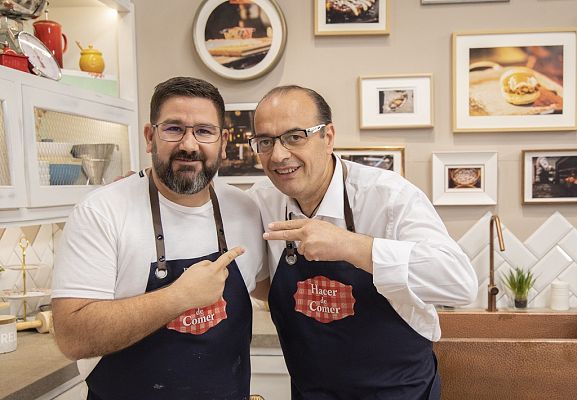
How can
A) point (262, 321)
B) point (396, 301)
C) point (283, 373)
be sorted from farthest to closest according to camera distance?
point (262, 321), point (283, 373), point (396, 301)

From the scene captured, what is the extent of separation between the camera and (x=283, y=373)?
2309 millimetres

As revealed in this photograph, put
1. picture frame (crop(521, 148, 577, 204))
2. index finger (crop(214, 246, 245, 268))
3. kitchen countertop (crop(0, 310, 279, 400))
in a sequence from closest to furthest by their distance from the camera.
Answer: index finger (crop(214, 246, 245, 268))
kitchen countertop (crop(0, 310, 279, 400))
picture frame (crop(521, 148, 577, 204))

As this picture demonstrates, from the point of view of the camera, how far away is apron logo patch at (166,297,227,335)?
147 centimetres

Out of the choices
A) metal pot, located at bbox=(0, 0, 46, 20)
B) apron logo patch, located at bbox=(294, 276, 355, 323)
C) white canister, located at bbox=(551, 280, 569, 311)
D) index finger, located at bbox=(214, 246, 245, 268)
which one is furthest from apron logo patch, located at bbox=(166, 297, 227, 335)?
white canister, located at bbox=(551, 280, 569, 311)

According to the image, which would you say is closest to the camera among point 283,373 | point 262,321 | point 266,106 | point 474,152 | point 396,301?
point 396,301

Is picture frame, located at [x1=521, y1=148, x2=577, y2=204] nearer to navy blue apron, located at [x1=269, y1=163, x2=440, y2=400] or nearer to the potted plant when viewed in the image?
the potted plant

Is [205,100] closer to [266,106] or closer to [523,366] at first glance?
[266,106]

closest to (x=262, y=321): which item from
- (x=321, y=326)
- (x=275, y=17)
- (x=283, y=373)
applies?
(x=283, y=373)

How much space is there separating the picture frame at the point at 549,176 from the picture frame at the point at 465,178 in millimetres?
151

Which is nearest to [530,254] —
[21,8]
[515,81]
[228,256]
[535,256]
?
[535,256]

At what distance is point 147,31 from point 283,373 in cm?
174

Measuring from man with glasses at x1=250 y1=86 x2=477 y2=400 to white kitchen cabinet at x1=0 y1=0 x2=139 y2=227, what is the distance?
2.79ft

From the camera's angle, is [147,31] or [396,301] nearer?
[396,301]

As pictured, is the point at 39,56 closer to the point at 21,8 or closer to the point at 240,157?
the point at 21,8
